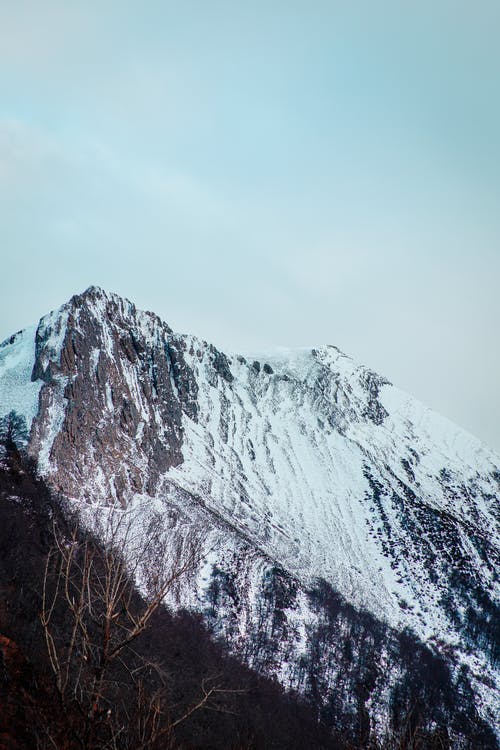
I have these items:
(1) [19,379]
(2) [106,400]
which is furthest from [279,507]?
(1) [19,379]

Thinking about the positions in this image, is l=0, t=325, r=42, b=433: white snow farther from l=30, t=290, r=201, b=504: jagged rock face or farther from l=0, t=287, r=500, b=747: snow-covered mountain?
l=30, t=290, r=201, b=504: jagged rock face

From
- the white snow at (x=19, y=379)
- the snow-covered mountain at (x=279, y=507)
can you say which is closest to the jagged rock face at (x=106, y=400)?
the snow-covered mountain at (x=279, y=507)

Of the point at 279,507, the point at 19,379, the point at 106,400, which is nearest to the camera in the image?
the point at 19,379

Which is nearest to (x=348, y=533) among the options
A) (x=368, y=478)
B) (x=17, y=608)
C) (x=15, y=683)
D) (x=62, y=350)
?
(x=368, y=478)

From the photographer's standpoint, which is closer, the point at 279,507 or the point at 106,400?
the point at 106,400

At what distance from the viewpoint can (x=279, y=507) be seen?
14562 centimetres

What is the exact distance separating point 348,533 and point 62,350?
90432mm

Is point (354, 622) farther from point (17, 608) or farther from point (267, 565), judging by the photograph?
point (17, 608)

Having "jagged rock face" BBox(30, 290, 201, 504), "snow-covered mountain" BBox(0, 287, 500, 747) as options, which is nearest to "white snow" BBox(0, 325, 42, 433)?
"snow-covered mountain" BBox(0, 287, 500, 747)

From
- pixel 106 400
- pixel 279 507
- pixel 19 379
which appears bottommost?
pixel 19 379

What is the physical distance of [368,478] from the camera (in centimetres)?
17088

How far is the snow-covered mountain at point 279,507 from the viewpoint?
315ft

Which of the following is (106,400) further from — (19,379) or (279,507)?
(279,507)

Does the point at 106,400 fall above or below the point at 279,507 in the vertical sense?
below
